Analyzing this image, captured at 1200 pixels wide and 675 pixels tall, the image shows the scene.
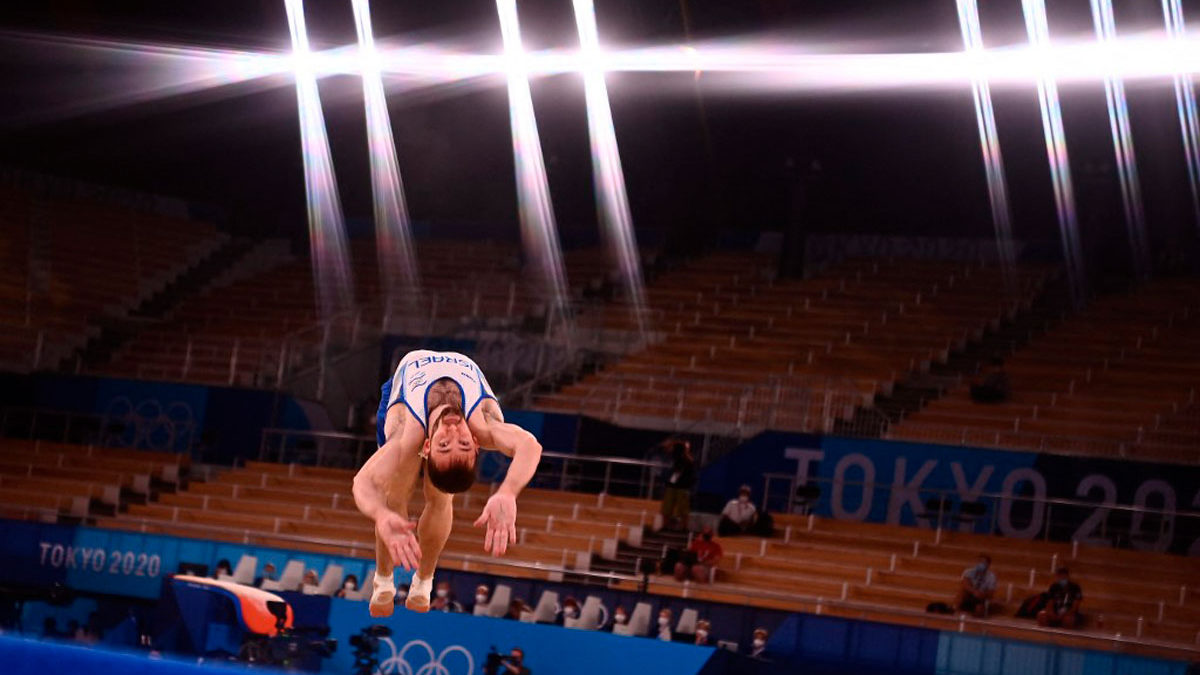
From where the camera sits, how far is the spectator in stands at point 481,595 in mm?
15219

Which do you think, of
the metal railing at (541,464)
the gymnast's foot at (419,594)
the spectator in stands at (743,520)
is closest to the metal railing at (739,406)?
the metal railing at (541,464)

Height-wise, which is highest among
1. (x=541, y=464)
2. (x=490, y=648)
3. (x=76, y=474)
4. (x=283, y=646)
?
(x=541, y=464)

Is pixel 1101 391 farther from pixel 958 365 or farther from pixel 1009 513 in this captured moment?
pixel 1009 513

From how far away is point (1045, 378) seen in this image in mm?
20906

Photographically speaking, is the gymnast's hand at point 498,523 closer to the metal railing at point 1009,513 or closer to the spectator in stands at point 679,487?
the spectator in stands at point 679,487

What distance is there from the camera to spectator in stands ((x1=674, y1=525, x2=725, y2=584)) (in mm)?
16375

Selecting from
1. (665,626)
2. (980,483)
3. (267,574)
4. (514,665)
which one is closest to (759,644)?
(665,626)

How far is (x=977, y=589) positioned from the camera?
15.2 meters

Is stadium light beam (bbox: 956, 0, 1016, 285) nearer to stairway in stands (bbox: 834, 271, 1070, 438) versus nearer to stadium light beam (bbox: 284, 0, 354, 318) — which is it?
stairway in stands (bbox: 834, 271, 1070, 438)

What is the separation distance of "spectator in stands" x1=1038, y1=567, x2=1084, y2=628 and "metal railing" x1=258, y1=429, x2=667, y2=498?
525cm

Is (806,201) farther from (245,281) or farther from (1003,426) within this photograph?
(245,281)

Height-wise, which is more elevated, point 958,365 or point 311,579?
point 958,365

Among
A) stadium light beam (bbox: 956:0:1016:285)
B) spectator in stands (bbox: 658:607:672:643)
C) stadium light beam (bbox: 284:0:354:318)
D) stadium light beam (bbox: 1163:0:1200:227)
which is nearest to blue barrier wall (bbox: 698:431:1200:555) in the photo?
spectator in stands (bbox: 658:607:672:643)

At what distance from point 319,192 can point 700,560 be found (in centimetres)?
1573
